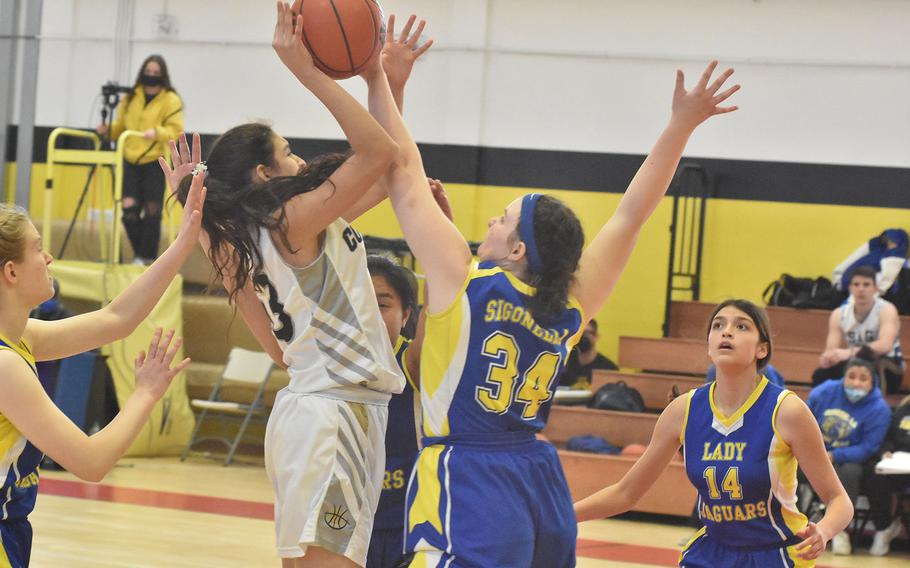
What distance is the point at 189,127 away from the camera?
11.8m

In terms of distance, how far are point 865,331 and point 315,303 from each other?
6.59 meters

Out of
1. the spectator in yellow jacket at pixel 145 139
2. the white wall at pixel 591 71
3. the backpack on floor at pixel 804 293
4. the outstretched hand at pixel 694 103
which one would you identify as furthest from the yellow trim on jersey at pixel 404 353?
the white wall at pixel 591 71

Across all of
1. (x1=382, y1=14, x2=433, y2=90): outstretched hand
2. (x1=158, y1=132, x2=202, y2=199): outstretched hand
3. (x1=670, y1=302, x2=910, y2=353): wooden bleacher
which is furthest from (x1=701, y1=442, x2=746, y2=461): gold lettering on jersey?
(x1=670, y1=302, x2=910, y2=353): wooden bleacher

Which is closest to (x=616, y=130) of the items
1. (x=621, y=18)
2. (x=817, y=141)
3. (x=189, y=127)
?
(x=621, y=18)

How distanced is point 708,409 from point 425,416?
106 centimetres

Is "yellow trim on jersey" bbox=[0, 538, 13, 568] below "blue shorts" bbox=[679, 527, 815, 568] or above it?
above

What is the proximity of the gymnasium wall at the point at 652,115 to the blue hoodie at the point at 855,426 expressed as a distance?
3139 mm

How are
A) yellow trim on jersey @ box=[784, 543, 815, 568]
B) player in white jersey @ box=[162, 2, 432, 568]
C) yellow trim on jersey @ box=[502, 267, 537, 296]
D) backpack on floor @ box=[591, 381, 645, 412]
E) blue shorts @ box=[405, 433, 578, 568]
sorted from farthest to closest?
1. backpack on floor @ box=[591, 381, 645, 412]
2. yellow trim on jersey @ box=[784, 543, 815, 568]
3. player in white jersey @ box=[162, 2, 432, 568]
4. yellow trim on jersey @ box=[502, 267, 537, 296]
5. blue shorts @ box=[405, 433, 578, 568]

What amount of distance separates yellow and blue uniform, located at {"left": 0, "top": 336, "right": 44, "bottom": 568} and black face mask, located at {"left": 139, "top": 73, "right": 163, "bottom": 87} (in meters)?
7.61

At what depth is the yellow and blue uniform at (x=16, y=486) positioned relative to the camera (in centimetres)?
253

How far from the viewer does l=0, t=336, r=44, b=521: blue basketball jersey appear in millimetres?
2520

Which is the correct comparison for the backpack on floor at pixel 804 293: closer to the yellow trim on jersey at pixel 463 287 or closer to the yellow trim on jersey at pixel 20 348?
the yellow trim on jersey at pixel 463 287

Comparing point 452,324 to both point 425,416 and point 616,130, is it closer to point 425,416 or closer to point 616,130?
point 425,416

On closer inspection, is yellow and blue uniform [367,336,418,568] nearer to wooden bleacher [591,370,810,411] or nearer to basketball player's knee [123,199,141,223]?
wooden bleacher [591,370,810,411]
